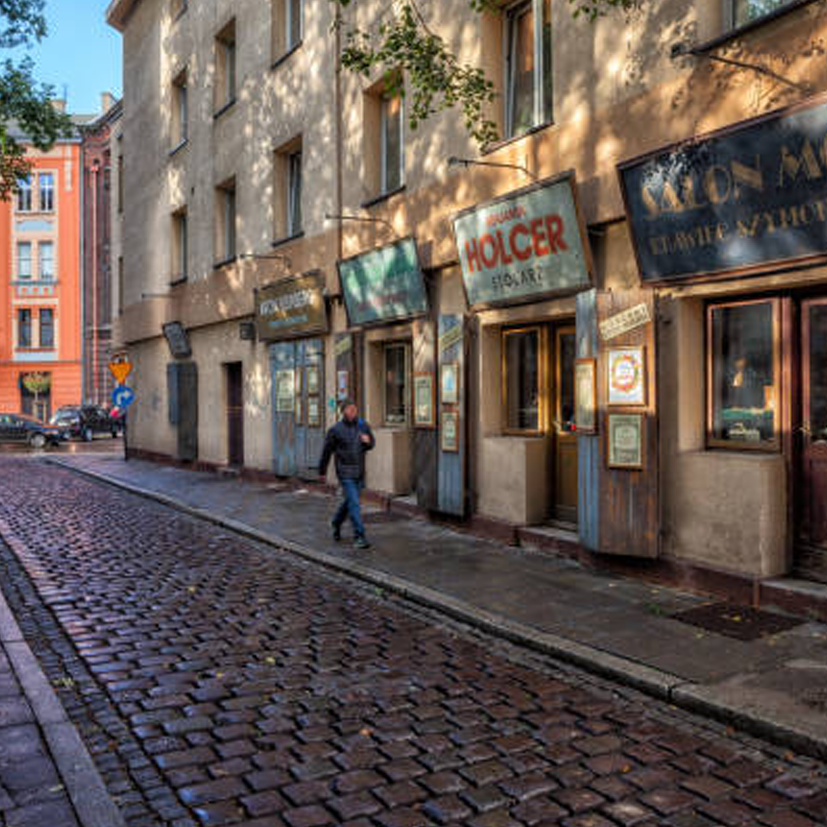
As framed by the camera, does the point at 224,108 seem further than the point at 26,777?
Yes

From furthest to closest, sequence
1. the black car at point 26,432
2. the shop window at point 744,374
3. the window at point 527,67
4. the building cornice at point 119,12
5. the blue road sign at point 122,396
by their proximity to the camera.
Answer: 1. the black car at point 26,432
2. the building cornice at point 119,12
3. the blue road sign at point 122,396
4. the window at point 527,67
5. the shop window at point 744,374

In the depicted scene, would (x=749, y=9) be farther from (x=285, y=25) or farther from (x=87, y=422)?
(x=87, y=422)

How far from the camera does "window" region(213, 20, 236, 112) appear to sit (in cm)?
1870

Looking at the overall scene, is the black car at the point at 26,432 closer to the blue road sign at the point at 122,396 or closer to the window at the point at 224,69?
the blue road sign at the point at 122,396

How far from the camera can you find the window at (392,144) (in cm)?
1284

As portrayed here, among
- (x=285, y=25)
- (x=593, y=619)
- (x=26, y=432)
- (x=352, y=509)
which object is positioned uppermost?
(x=285, y=25)

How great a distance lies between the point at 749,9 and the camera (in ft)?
24.1

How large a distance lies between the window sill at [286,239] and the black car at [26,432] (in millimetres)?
20338

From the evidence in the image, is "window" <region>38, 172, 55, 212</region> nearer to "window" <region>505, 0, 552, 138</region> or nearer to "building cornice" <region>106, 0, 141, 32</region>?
"building cornice" <region>106, 0, 141, 32</region>

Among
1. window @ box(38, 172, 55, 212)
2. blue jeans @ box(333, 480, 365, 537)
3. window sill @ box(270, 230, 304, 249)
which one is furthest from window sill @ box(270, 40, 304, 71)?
window @ box(38, 172, 55, 212)

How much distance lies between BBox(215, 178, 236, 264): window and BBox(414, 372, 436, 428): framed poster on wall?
8.71m

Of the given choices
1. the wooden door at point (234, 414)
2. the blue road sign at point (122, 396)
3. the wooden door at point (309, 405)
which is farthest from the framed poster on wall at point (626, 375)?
the blue road sign at point (122, 396)

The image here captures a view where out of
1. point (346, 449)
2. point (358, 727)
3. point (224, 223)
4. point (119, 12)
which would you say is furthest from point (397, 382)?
point (119, 12)

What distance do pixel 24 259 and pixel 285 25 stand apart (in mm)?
40013
